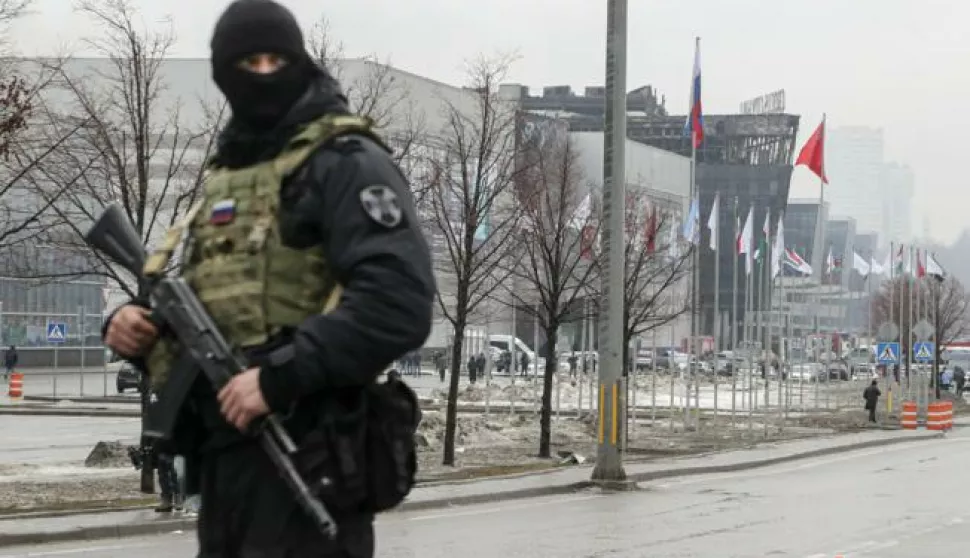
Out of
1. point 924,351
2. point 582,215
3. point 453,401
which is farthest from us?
point 924,351

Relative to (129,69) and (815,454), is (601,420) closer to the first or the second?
(129,69)

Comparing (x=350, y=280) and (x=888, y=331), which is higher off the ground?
(x=888, y=331)

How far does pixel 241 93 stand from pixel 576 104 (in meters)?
162

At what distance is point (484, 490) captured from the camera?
22062mm

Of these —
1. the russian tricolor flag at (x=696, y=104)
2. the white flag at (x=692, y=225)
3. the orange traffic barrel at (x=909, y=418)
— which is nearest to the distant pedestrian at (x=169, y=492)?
the russian tricolor flag at (x=696, y=104)

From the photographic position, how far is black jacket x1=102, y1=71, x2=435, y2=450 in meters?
3.56

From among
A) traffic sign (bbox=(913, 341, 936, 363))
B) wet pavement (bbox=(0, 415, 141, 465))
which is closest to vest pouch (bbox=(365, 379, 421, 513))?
wet pavement (bbox=(0, 415, 141, 465))

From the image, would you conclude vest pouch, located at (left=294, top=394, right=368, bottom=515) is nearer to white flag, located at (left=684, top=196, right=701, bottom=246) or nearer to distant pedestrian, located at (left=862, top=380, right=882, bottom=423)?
white flag, located at (left=684, top=196, right=701, bottom=246)

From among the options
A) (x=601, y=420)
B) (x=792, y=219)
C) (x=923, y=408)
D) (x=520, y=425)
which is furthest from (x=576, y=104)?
(x=601, y=420)

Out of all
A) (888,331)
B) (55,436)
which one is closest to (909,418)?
(888,331)

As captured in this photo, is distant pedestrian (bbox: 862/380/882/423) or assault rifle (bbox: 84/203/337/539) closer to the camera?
assault rifle (bbox: 84/203/337/539)

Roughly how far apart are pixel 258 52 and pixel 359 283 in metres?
0.68

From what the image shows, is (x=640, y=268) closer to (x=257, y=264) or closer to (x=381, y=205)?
(x=257, y=264)

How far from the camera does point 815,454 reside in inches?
1369
